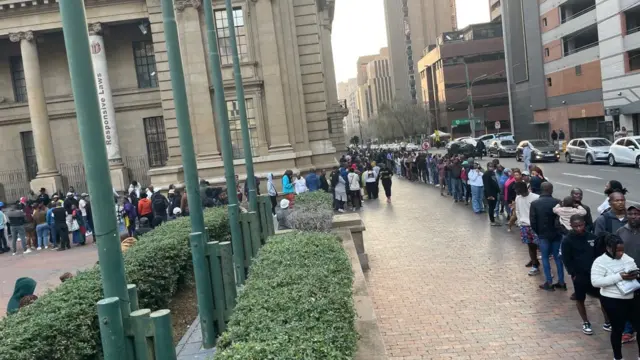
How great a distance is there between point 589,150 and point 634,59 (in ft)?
36.6

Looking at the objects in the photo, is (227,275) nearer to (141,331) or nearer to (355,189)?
(141,331)

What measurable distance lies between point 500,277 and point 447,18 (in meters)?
148

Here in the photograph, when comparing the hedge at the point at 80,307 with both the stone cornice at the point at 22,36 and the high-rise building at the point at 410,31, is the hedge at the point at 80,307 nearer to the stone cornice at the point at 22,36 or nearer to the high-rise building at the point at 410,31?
the stone cornice at the point at 22,36

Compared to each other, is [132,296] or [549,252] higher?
[132,296]

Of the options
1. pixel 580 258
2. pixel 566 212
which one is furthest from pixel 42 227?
pixel 580 258

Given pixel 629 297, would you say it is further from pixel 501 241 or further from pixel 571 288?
pixel 501 241

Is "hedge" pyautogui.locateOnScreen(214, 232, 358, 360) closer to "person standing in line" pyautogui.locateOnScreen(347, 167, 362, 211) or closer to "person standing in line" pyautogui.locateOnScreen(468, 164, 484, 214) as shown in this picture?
"person standing in line" pyautogui.locateOnScreen(468, 164, 484, 214)

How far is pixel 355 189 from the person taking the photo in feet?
69.9

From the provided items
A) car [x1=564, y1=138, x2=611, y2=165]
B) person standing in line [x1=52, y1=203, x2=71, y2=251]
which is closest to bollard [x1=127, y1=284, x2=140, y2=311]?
person standing in line [x1=52, y1=203, x2=71, y2=251]

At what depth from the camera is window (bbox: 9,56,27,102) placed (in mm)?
32344

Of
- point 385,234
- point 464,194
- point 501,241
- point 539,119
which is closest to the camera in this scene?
point 501,241

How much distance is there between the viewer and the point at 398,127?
308ft

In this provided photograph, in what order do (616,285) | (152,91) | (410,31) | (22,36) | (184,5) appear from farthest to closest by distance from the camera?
(410,31) < (152,91) < (22,36) < (184,5) < (616,285)

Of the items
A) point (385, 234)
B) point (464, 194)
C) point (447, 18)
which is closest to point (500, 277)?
point (385, 234)
